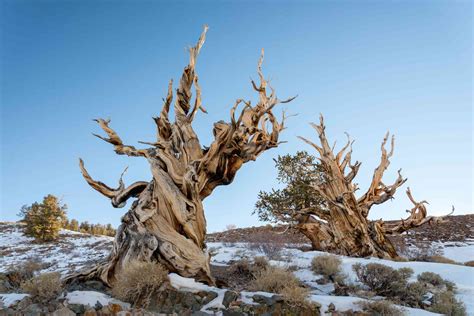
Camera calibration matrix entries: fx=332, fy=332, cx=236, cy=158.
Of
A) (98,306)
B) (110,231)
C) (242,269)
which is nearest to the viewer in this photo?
(98,306)

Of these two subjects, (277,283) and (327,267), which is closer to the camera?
(277,283)

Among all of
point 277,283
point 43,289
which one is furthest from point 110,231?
point 277,283

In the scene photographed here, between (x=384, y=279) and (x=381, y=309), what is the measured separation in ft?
5.90

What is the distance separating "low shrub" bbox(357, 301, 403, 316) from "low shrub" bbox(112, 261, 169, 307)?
2715mm

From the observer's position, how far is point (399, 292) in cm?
556

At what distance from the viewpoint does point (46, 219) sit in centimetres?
2173

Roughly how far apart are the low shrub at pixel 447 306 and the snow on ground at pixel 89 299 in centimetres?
430

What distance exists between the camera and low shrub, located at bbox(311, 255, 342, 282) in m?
6.54

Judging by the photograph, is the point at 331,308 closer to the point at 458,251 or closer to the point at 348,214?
the point at 348,214

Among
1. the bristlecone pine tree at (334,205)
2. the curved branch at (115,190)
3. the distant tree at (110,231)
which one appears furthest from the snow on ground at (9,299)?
the distant tree at (110,231)

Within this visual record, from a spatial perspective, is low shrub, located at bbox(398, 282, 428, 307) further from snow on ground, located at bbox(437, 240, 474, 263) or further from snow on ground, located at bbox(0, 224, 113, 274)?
snow on ground, located at bbox(0, 224, 113, 274)

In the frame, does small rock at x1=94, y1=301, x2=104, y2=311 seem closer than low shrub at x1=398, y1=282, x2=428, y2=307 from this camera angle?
Yes

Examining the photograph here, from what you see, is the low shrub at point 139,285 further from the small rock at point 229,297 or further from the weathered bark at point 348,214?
the weathered bark at point 348,214

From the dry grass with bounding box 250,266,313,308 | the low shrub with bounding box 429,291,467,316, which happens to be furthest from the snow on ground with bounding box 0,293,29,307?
the low shrub with bounding box 429,291,467,316
